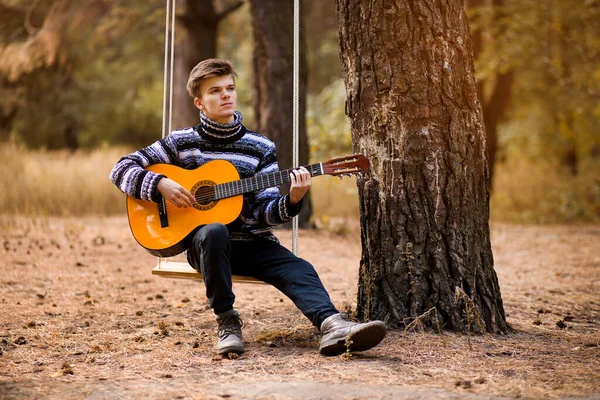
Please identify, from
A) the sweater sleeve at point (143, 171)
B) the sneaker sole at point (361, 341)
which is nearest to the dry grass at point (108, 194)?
the sweater sleeve at point (143, 171)

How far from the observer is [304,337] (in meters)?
4.05

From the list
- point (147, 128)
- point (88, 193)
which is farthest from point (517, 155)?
point (147, 128)

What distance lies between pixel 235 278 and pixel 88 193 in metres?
8.39

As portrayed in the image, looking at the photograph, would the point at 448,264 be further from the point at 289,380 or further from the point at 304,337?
the point at 289,380

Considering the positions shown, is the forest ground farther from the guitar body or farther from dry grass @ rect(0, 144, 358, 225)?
dry grass @ rect(0, 144, 358, 225)

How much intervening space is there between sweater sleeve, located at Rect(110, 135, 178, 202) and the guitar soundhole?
0.65 feet

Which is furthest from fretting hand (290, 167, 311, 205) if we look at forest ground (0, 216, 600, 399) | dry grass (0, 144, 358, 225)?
dry grass (0, 144, 358, 225)

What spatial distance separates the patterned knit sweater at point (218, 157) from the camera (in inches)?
159

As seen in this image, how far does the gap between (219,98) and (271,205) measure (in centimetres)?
67

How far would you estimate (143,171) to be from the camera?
13.1ft

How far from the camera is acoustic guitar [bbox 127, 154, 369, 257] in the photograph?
12.8 ft

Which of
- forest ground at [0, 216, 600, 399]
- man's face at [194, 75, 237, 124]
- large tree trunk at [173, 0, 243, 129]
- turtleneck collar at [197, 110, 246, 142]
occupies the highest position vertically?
large tree trunk at [173, 0, 243, 129]

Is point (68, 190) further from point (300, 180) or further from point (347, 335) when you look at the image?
point (347, 335)

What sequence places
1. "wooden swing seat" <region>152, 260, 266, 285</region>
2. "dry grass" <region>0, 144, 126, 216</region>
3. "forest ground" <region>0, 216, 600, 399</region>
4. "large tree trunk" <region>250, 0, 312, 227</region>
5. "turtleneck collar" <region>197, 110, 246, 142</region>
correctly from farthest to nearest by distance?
"dry grass" <region>0, 144, 126, 216</region> < "large tree trunk" <region>250, 0, 312, 227</region> < "turtleneck collar" <region>197, 110, 246, 142</region> < "wooden swing seat" <region>152, 260, 266, 285</region> < "forest ground" <region>0, 216, 600, 399</region>
